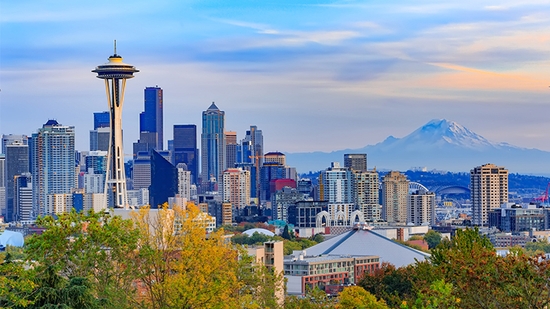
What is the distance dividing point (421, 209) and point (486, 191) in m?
12.9

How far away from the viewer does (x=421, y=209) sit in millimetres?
177125

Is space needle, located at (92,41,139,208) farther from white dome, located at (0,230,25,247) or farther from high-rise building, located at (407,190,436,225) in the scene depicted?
high-rise building, located at (407,190,436,225)

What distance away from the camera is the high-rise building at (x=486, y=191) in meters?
165

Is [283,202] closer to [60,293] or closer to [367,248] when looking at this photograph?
[367,248]

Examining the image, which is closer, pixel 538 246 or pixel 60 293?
pixel 60 293

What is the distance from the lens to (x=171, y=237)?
27391 millimetres

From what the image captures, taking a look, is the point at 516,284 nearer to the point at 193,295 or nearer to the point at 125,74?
the point at 193,295

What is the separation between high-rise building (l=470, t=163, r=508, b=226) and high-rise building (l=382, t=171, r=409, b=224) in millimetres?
16102

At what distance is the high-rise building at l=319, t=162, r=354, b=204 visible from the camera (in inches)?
7269

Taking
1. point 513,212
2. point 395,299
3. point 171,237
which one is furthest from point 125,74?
point 171,237

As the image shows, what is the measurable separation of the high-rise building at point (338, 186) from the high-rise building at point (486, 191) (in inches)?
844

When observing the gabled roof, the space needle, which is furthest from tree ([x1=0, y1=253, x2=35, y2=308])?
the space needle

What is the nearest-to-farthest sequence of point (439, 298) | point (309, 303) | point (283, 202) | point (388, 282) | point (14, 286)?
point (439, 298) < point (14, 286) < point (309, 303) < point (388, 282) < point (283, 202)

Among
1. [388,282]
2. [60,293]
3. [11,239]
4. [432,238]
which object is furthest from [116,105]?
[60,293]
